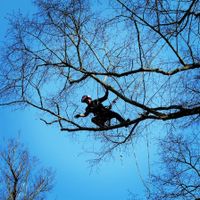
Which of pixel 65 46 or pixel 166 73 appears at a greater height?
pixel 65 46

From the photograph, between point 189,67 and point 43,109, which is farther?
point 43,109

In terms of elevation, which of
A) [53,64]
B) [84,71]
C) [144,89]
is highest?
[53,64]

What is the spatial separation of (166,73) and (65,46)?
2015 millimetres

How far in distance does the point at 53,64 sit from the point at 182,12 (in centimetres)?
253

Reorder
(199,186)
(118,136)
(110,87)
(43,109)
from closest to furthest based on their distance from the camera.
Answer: (110,87), (43,109), (118,136), (199,186)

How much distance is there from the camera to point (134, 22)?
604 centimetres

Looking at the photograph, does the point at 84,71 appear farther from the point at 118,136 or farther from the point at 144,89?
the point at 118,136

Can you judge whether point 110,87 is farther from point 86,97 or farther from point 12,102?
Result: point 12,102

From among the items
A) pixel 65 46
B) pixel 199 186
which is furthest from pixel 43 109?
pixel 199 186

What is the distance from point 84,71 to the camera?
6.39 meters

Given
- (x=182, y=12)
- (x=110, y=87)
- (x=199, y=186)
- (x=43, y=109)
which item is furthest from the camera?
(x=199, y=186)

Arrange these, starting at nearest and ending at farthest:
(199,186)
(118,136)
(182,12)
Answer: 1. (182,12)
2. (118,136)
3. (199,186)

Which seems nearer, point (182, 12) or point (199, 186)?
point (182, 12)

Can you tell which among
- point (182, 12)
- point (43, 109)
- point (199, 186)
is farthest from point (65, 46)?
point (199, 186)
